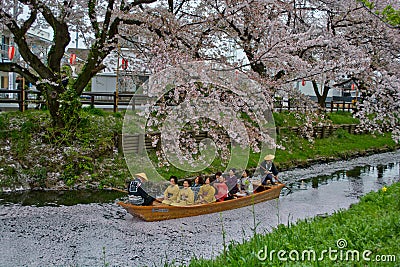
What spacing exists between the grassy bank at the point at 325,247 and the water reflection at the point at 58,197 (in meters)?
6.82

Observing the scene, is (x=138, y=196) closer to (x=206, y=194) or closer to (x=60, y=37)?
(x=206, y=194)

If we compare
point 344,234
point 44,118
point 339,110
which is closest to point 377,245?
point 344,234

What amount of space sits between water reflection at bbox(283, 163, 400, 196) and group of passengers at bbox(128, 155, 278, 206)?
269 centimetres

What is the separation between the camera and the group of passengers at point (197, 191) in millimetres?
10445

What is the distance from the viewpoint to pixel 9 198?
1171cm

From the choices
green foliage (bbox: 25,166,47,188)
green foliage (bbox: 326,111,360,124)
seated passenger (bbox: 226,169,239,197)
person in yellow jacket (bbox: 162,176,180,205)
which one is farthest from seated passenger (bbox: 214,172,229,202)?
green foliage (bbox: 326,111,360,124)

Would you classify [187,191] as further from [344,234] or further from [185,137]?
[344,234]

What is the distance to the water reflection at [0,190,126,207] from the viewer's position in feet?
37.6

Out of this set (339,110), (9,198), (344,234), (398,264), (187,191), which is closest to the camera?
(398,264)

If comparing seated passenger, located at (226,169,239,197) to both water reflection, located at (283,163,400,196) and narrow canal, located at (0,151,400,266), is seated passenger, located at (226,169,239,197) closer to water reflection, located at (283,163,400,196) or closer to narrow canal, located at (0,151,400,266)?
narrow canal, located at (0,151,400,266)

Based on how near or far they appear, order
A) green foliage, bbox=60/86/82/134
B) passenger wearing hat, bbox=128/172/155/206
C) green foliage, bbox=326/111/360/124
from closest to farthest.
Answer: passenger wearing hat, bbox=128/172/155/206 → green foliage, bbox=60/86/82/134 → green foliage, bbox=326/111/360/124

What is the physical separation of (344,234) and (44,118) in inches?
470

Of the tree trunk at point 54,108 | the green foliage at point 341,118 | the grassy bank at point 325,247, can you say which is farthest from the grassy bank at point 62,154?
the green foliage at point 341,118

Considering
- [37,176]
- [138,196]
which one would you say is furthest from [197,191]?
[37,176]
